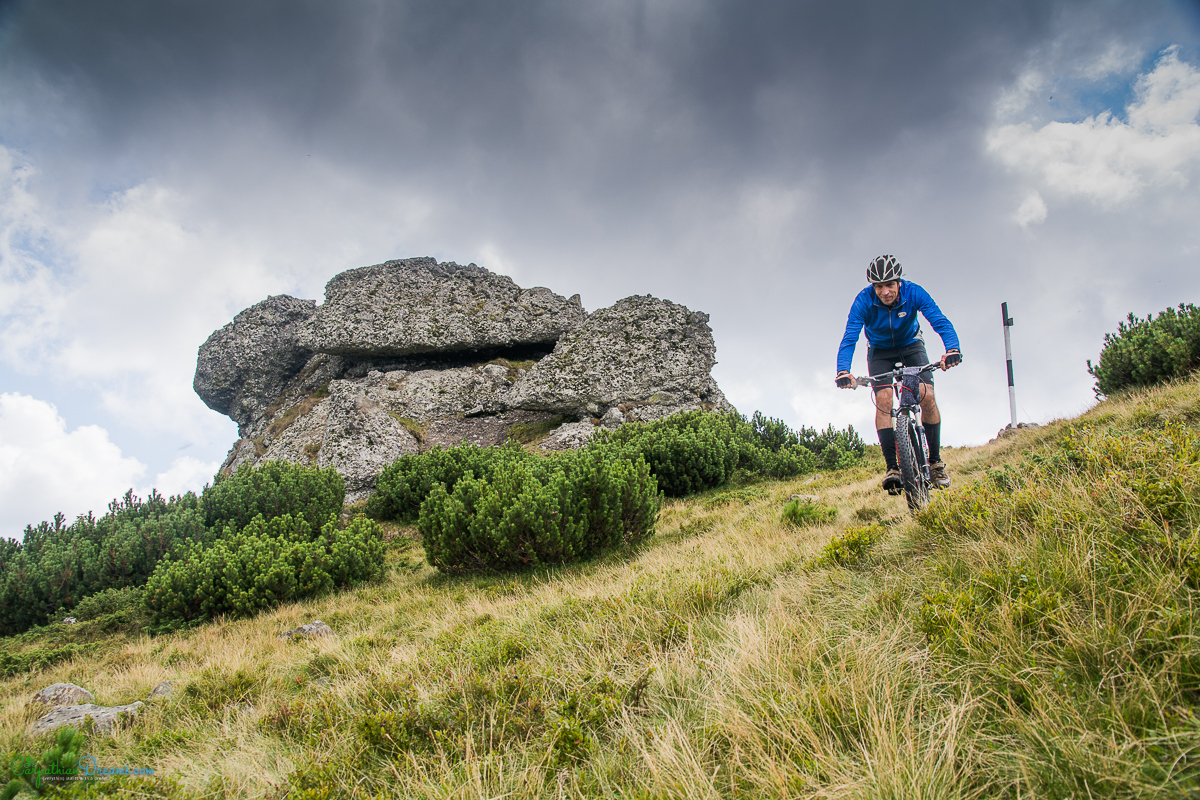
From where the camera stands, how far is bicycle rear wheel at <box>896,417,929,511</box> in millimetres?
4879

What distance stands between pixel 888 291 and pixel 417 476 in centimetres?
1015

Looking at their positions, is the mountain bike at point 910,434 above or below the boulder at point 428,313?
below

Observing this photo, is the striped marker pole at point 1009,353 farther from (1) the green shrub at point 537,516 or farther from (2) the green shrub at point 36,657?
(2) the green shrub at point 36,657

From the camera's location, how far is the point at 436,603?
18.9 feet

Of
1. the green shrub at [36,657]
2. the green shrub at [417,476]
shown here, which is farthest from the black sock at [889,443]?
the green shrub at [36,657]

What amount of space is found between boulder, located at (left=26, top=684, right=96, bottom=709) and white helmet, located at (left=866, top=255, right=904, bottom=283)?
7.20 m

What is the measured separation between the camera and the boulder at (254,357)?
24.6 meters

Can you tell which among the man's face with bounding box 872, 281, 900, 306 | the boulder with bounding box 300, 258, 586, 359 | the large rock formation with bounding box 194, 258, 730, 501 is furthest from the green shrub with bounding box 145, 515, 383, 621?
the boulder with bounding box 300, 258, 586, 359

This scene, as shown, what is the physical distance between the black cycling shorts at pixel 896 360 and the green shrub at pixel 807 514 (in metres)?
1.54

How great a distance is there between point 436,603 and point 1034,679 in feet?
17.2

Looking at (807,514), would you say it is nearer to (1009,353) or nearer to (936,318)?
(936,318)

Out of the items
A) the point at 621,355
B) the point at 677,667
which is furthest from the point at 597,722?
the point at 621,355
